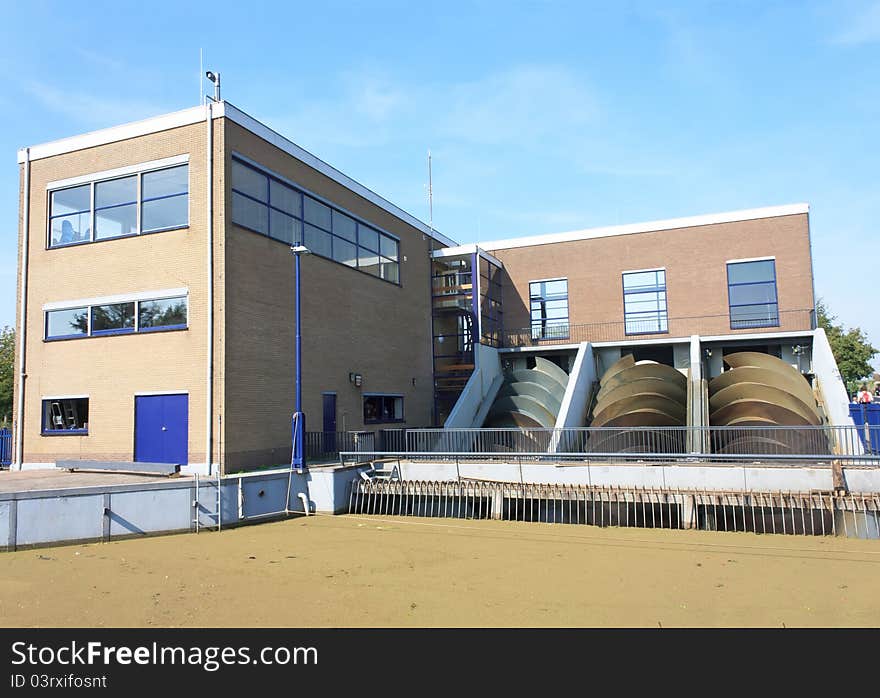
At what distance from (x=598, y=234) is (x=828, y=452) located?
15918mm

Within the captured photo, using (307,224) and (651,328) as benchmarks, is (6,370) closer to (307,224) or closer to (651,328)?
(307,224)

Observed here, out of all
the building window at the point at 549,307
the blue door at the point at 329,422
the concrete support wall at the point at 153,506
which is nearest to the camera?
the concrete support wall at the point at 153,506

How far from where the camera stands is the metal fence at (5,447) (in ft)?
67.9

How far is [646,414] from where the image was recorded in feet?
72.6

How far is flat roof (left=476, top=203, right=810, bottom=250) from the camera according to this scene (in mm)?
28648

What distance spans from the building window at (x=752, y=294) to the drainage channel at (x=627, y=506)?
1520 cm

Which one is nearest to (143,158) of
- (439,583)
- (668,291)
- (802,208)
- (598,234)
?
(439,583)

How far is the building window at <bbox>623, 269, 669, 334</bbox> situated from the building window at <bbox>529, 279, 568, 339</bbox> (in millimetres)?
2784

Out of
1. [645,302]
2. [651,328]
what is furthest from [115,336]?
[645,302]

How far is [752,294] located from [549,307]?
28.5 feet

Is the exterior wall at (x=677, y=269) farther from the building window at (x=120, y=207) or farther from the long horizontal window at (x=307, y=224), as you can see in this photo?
the building window at (x=120, y=207)

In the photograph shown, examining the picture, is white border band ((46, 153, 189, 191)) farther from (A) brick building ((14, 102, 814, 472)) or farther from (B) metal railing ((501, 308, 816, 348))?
(B) metal railing ((501, 308, 816, 348))

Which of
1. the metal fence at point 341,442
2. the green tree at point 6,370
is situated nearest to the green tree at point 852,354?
the metal fence at point 341,442

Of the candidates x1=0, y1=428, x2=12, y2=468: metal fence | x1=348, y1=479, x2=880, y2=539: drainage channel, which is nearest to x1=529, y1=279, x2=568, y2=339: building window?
x1=348, y1=479, x2=880, y2=539: drainage channel
